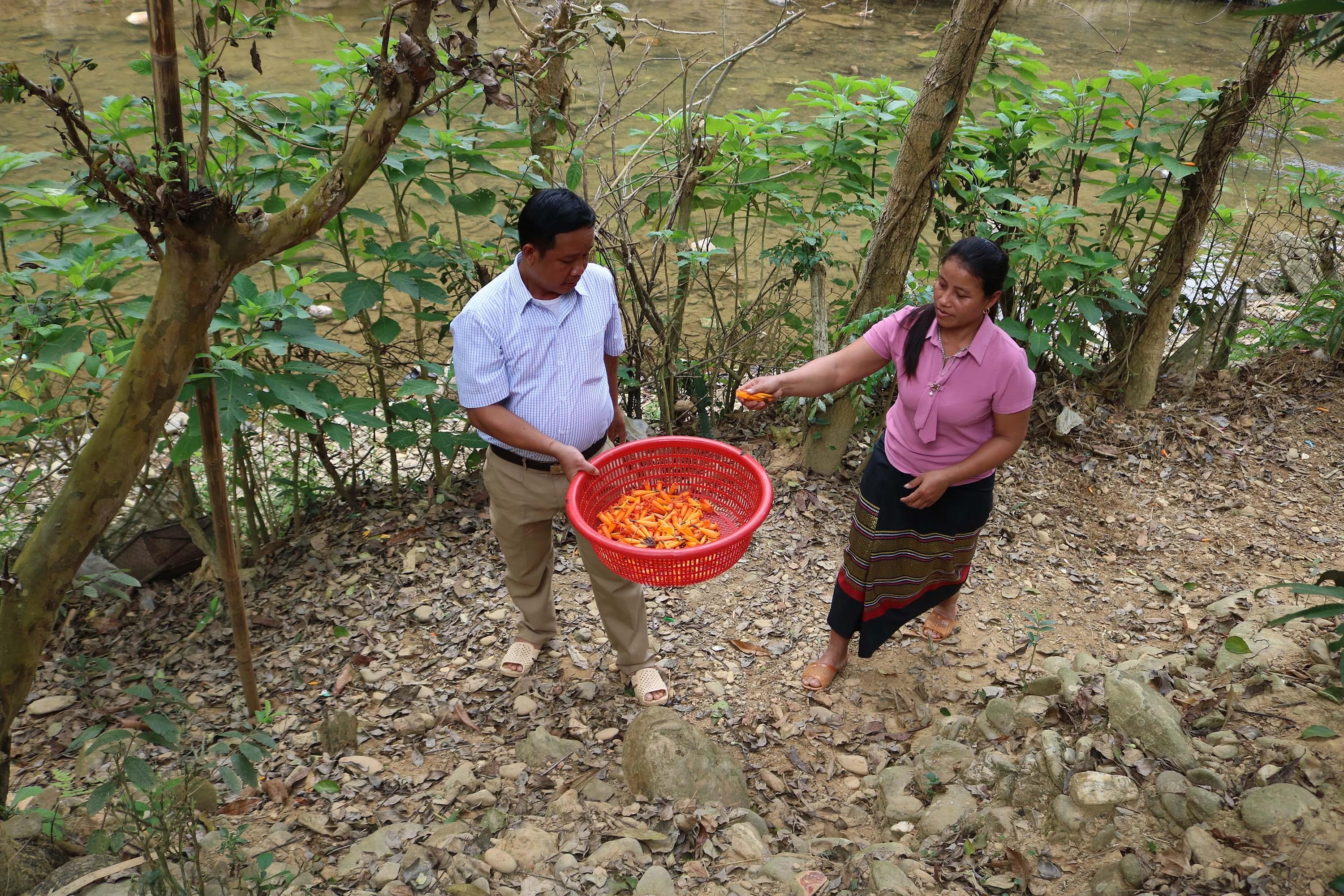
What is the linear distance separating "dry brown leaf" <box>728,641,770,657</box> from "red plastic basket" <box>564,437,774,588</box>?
0.74 metres

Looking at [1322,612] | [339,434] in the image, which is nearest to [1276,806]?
[1322,612]

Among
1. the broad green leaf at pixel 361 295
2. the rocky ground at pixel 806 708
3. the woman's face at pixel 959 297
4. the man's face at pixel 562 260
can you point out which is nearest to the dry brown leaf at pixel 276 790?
the rocky ground at pixel 806 708

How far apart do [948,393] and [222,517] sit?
228 centimetres

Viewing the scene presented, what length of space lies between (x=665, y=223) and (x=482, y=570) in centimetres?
186

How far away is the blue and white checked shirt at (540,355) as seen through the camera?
2.70 metres

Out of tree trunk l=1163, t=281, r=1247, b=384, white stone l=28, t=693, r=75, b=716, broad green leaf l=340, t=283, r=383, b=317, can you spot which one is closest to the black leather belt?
broad green leaf l=340, t=283, r=383, b=317

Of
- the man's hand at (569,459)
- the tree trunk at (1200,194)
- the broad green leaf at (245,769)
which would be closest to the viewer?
the broad green leaf at (245,769)

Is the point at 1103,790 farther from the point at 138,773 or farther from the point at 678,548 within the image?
the point at 138,773

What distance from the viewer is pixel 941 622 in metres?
3.71

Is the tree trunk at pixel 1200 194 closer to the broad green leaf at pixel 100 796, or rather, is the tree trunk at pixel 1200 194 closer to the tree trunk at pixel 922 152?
the tree trunk at pixel 922 152

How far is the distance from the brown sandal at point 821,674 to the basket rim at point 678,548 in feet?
2.41

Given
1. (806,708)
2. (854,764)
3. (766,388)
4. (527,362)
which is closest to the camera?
(527,362)

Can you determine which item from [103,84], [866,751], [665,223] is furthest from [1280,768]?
[103,84]

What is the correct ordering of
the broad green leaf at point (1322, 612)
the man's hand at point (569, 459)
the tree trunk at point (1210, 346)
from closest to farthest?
the broad green leaf at point (1322, 612) → the man's hand at point (569, 459) → the tree trunk at point (1210, 346)
